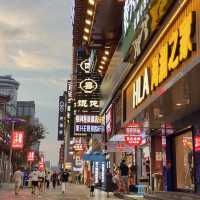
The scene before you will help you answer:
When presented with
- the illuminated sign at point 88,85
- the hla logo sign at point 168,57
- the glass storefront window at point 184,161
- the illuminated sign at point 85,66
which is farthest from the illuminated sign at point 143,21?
the illuminated sign at point 85,66

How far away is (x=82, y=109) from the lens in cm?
5372

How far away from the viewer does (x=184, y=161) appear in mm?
19266

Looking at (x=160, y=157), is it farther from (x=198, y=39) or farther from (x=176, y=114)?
(x=198, y=39)

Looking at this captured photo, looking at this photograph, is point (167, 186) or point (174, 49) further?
point (167, 186)

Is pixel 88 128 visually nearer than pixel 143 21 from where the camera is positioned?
No

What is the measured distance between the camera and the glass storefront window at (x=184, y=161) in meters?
18.4

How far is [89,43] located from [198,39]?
26.2 metres

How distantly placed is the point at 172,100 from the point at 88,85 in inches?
1628

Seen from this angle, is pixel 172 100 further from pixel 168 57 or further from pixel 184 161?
pixel 184 161

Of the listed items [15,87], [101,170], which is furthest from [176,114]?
[15,87]

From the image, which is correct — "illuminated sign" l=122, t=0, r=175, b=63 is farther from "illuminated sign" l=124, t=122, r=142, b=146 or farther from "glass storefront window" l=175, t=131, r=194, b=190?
"illuminated sign" l=124, t=122, r=142, b=146

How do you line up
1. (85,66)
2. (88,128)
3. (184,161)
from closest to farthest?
(184,161) < (88,128) < (85,66)

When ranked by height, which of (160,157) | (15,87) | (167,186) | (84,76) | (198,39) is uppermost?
(15,87)

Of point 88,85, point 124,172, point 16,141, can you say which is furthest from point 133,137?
point 88,85
